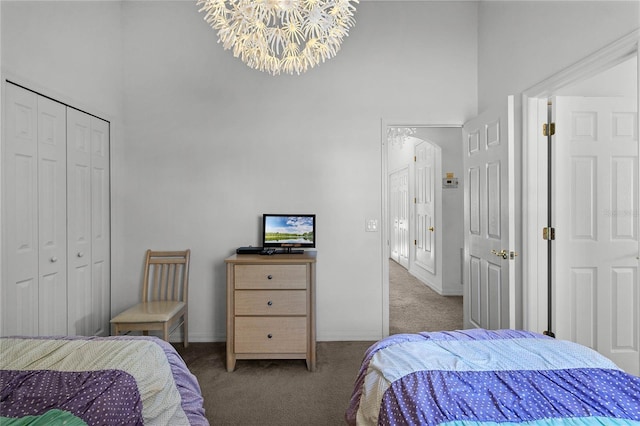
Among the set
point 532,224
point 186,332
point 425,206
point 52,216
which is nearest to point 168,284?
point 186,332

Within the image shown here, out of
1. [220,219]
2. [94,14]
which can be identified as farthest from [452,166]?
[94,14]

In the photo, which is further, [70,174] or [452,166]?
[452,166]

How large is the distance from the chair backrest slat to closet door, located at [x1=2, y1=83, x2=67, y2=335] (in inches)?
29.2

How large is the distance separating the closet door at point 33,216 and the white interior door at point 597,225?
12.0 ft

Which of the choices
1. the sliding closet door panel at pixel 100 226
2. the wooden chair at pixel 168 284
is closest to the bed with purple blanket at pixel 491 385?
the wooden chair at pixel 168 284

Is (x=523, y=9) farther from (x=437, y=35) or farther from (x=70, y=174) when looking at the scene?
(x=70, y=174)

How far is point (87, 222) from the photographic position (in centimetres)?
290

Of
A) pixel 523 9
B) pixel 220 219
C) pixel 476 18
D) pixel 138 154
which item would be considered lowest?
pixel 220 219

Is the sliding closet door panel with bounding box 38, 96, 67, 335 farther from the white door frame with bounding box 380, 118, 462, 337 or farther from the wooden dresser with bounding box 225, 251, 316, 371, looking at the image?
the white door frame with bounding box 380, 118, 462, 337

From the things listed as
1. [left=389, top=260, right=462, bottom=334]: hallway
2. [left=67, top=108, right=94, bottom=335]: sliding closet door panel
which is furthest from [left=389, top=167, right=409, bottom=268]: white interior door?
[left=67, top=108, right=94, bottom=335]: sliding closet door panel

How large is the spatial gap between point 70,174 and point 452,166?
15.6ft

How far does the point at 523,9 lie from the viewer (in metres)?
2.71

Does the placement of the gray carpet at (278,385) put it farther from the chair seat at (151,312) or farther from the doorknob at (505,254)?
the doorknob at (505,254)

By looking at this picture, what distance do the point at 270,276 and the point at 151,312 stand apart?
100cm
